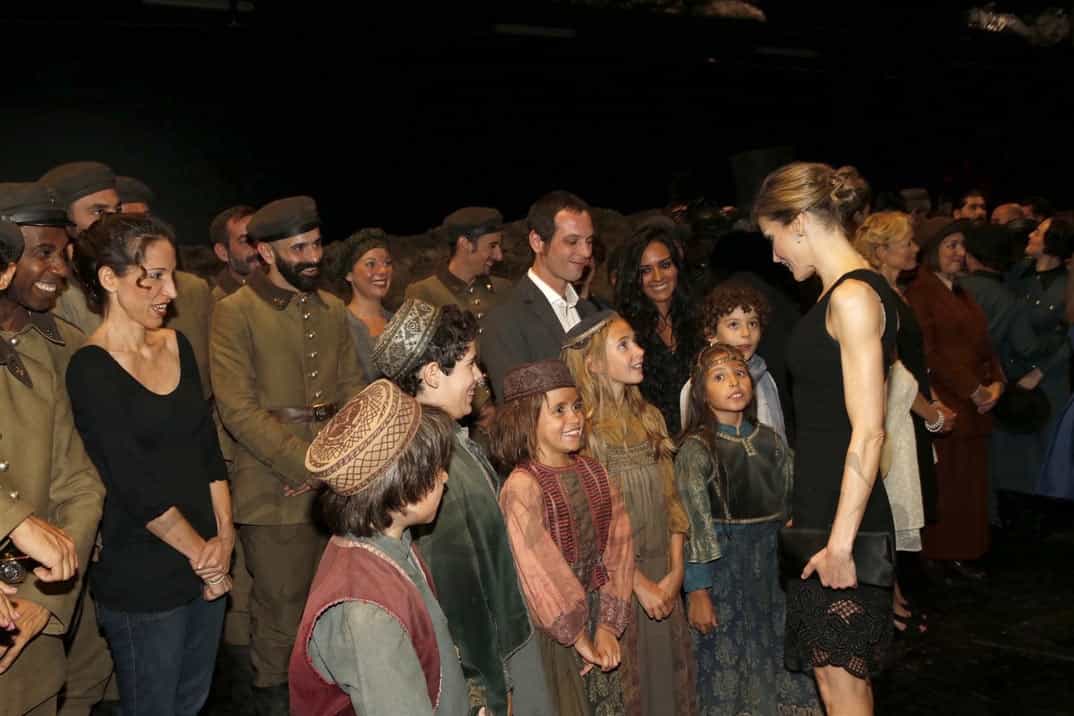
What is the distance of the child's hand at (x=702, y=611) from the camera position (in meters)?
4.00

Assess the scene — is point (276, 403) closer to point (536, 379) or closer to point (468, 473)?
point (536, 379)

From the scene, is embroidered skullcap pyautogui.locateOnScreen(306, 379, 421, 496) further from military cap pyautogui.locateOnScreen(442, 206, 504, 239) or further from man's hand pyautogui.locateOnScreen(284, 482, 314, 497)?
military cap pyautogui.locateOnScreen(442, 206, 504, 239)

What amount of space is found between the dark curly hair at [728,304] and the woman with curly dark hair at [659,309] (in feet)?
1.00

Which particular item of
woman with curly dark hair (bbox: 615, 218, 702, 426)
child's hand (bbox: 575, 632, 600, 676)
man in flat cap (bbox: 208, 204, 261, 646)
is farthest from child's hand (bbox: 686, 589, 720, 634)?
man in flat cap (bbox: 208, 204, 261, 646)

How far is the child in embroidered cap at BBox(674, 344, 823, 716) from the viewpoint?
158 inches

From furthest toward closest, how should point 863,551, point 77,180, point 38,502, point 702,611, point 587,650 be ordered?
point 77,180, point 702,611, point 587,650, point 863,551, point 38,502

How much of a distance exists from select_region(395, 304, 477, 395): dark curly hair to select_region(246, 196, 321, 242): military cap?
1.64 meters

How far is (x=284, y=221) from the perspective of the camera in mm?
4410

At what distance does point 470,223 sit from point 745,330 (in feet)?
7.46

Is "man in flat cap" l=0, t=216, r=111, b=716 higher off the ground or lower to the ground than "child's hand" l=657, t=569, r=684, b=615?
higher

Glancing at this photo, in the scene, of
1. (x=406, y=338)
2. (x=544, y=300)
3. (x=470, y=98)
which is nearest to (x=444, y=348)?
(x=406, y=338)

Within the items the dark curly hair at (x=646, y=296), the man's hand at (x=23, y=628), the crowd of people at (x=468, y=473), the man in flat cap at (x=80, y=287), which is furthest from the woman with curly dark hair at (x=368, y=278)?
the man's hand at (x=23, y=628)

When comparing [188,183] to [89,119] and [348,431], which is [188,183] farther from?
[348,431]

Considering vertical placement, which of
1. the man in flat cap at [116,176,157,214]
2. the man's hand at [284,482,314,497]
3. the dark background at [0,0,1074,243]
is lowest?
the man's hand at [284,482,314,497]
